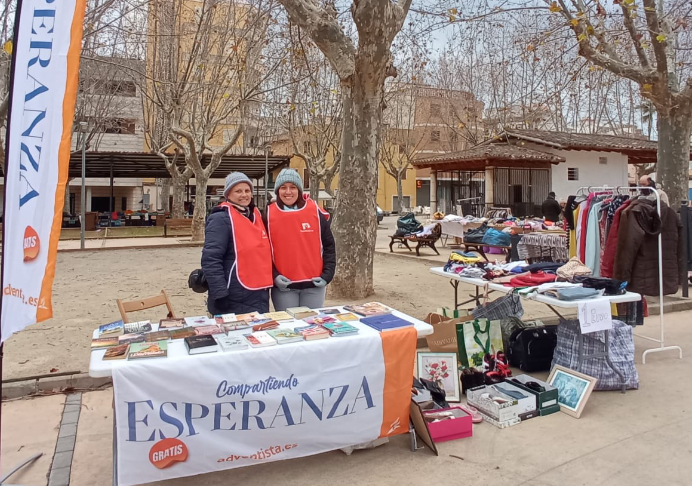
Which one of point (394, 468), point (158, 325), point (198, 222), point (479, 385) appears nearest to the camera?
point (394, 468)

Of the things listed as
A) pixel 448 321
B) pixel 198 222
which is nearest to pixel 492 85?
pixel 198 222

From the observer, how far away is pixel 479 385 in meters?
4.24

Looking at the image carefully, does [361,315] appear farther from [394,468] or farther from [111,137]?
[111,137]

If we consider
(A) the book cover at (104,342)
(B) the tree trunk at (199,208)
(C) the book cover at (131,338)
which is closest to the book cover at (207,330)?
(C) the book cover at (131,338)

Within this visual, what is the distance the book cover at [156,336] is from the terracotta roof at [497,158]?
693 inches

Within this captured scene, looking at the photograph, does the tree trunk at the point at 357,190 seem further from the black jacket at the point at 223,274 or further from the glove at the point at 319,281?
the black jacket at the point at 223,274

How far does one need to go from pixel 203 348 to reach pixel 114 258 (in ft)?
38.9

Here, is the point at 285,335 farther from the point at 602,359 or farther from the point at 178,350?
the point at 602,359

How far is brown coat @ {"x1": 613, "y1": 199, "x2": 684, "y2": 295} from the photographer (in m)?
5.15

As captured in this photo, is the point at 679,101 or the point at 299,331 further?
the point at 679,101

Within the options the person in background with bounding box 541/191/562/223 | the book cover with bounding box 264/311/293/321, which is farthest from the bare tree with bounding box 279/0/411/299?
the person in background with bounding box 541/191/562/223

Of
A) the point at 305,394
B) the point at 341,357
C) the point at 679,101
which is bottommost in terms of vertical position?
the point at 305,394

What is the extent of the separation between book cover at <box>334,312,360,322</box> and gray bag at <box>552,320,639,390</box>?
2028 mm

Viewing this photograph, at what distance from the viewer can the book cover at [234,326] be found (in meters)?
3.30
